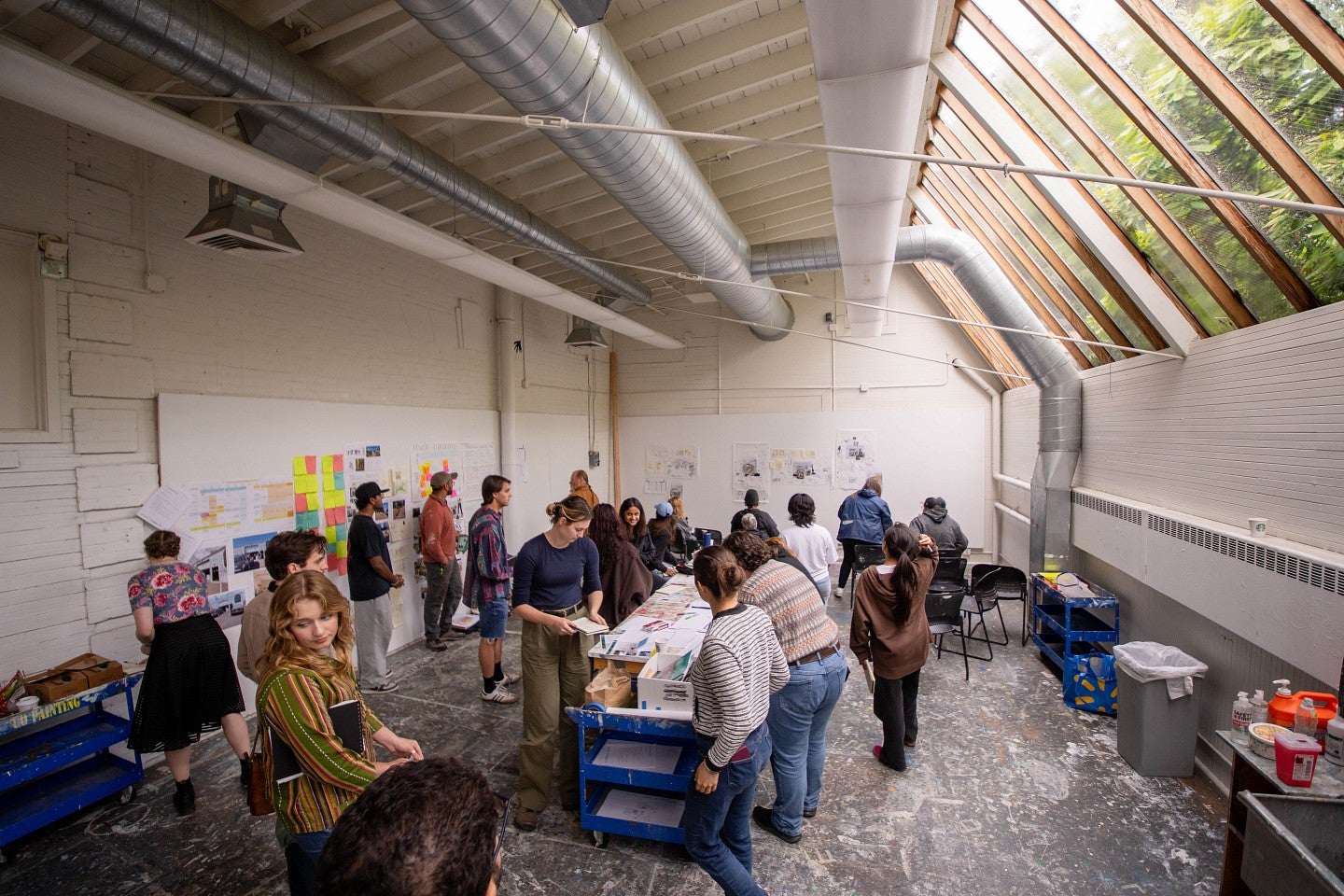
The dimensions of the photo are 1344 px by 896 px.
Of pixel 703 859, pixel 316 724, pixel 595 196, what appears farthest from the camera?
pixel 595 196

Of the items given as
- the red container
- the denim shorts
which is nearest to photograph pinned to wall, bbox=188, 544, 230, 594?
the denim shorts

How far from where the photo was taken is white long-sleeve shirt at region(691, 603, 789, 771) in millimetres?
2109

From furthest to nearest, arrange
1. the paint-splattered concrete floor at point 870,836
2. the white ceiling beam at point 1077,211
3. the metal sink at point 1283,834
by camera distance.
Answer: the white ceiling beam at point 1077,211 → the paint-splattered concrete floor at point 870,836 → the metal sink at point 1283,834

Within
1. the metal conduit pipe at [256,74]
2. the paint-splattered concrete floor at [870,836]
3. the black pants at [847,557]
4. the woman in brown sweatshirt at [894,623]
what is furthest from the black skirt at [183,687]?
the black pants at [847,557]

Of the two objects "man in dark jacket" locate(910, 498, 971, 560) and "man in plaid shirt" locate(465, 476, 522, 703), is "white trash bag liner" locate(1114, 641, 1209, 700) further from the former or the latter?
"man in plaid shirt" locate(465, 476, 522, 703)

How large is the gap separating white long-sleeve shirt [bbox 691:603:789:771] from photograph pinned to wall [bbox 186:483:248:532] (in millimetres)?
3600

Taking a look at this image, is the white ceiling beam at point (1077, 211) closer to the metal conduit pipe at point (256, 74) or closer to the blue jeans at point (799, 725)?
the blue jeans at point (799, 725)

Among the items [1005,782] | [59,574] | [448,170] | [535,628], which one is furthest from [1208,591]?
[59,574]

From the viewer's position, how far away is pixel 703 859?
221 cm

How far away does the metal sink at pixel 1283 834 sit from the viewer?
1.80 meters

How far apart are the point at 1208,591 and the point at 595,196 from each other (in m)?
5.24

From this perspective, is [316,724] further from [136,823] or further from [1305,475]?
[1305,475]

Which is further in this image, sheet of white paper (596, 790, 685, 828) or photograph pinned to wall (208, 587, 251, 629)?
photograph pinned to wall (208, 587, 251, 629)

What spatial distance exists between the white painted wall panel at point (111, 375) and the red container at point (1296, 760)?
5.86 m
